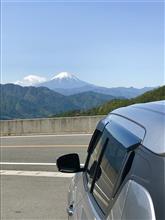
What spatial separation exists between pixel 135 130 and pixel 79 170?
1885 millimetres

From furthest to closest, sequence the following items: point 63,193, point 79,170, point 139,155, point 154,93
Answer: point 154,93
point 63,193
point 79,170
point 139,155

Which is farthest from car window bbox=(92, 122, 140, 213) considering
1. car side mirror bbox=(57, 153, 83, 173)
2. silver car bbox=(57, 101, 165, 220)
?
car side mirror bbox=(57, 153, 83, 173)

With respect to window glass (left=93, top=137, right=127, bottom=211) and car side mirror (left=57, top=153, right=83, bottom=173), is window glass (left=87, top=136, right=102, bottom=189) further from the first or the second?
window glass (left=93, top=137, right=127, bottom=211)

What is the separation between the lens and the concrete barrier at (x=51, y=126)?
22000 mm

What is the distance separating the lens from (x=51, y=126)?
23047 mm

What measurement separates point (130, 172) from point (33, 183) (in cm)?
799

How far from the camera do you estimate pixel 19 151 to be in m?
15.8

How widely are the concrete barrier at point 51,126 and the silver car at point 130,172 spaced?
18.5 meters

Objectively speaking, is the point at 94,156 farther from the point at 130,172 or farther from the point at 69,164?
the point at 130,172

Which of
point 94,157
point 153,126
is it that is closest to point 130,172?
point 153,126

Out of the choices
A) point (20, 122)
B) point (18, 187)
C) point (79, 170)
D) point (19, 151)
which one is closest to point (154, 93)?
point (20, 122)

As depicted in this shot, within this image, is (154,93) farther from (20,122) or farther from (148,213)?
(148,213)

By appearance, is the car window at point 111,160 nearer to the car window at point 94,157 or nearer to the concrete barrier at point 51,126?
the car window at point 94,157

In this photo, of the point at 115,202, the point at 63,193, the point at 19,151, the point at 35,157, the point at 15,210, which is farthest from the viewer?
the point at 19,151
